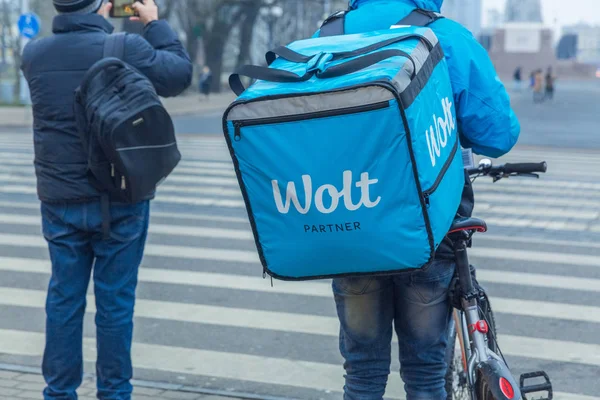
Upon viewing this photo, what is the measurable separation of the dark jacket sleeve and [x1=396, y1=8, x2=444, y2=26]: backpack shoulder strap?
47.0 inches

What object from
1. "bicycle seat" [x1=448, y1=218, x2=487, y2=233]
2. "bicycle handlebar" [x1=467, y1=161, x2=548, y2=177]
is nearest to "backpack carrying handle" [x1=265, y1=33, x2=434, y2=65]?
"bicycle seat" [x1=448, y1=218, x2=487, y2=233]

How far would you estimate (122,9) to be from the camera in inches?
170

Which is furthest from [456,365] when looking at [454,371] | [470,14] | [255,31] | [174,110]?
[470,14]

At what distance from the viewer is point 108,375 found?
162 inches

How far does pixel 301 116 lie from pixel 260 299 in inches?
162

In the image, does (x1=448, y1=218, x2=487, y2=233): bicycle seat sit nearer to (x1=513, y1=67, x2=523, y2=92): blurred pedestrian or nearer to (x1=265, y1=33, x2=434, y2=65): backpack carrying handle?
(x1=265, y1=33, x2=434, y2=65): backpack carrying handle

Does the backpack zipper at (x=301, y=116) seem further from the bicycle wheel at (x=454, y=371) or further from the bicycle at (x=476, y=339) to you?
the bicycle wheel at (x=454, y=371)

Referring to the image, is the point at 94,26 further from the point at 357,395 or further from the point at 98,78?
the point at 357,395

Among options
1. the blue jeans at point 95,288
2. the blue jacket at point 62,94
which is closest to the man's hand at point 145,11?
the blue jacket at point 62,94

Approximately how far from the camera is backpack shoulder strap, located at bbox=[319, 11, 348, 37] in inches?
129

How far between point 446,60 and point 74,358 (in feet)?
6.31

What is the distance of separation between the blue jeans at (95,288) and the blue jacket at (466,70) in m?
1.30

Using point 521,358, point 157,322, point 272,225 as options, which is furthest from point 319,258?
point 157,322

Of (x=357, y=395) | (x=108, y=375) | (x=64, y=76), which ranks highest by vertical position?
(x=64, y=76)
